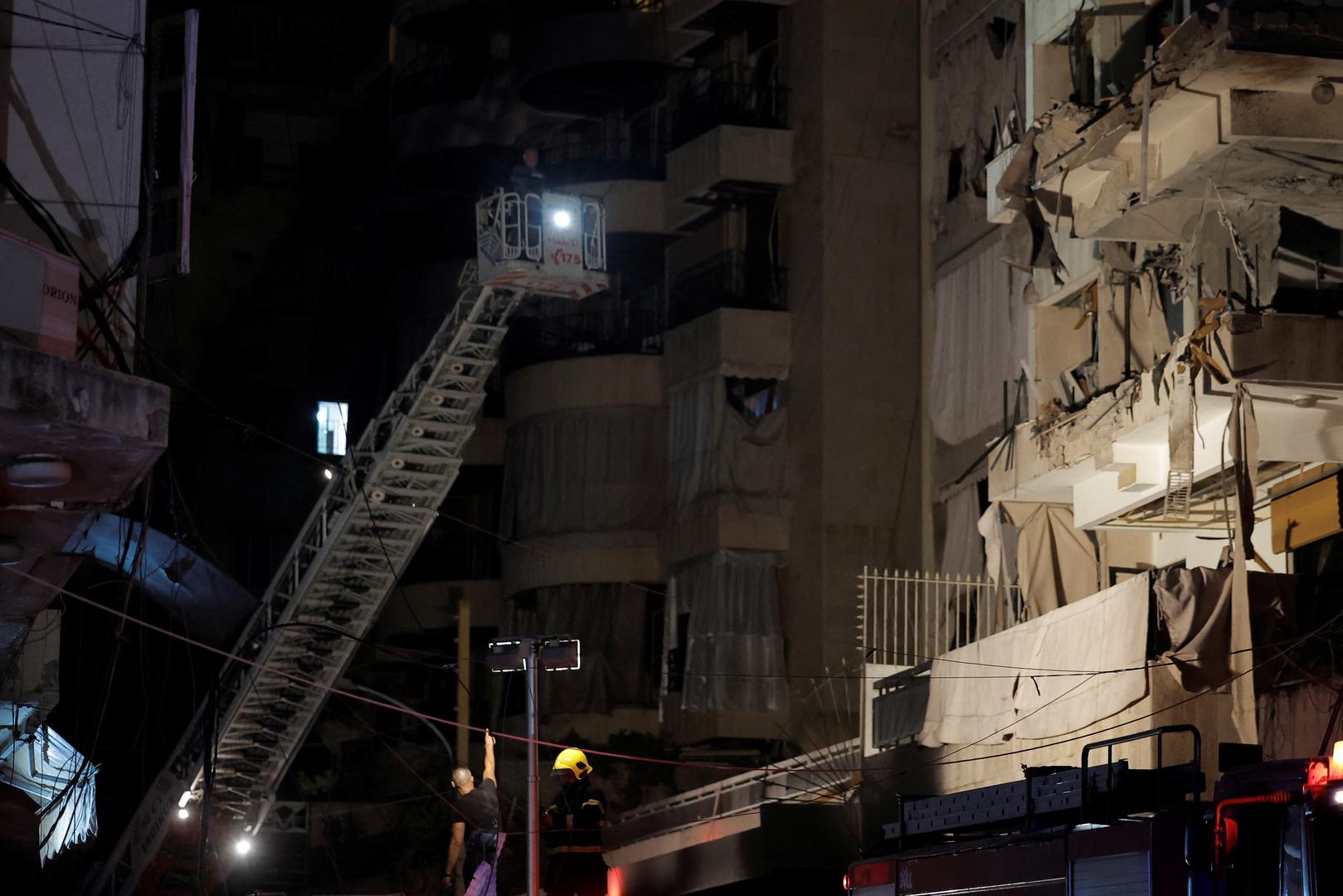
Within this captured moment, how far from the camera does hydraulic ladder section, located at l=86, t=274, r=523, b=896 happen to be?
1201 inches

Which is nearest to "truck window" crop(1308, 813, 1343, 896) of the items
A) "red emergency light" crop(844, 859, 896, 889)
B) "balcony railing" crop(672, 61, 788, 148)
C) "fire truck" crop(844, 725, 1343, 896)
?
"fire truck" crop(844, 725, 1343, 896)

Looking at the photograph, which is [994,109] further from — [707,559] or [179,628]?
[179,628]

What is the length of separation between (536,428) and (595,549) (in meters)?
2.86

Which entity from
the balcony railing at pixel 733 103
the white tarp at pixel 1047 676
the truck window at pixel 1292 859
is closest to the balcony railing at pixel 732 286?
the balcony railing at pixel 733 103

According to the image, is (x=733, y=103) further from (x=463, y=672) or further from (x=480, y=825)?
(x=480, y=825)

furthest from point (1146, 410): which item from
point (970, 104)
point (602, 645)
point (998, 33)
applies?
point (602, 645)

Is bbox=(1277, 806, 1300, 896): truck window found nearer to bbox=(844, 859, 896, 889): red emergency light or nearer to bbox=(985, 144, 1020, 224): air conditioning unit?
bbox=(844, 859, 896, 889): red emergency light

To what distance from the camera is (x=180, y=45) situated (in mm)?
17859

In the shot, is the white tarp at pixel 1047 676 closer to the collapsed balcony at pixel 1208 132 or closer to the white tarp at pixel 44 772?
the collapsed balcony at pixel 1208 132

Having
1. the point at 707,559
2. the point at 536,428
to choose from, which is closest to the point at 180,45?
the point at 707,559

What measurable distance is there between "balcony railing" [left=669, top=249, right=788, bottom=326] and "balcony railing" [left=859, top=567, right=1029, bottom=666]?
19.2 feet

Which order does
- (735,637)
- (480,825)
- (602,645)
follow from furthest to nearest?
(602,645) < (735,637) < (480,825)

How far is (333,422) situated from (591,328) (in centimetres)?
831

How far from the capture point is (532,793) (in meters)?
18.7
